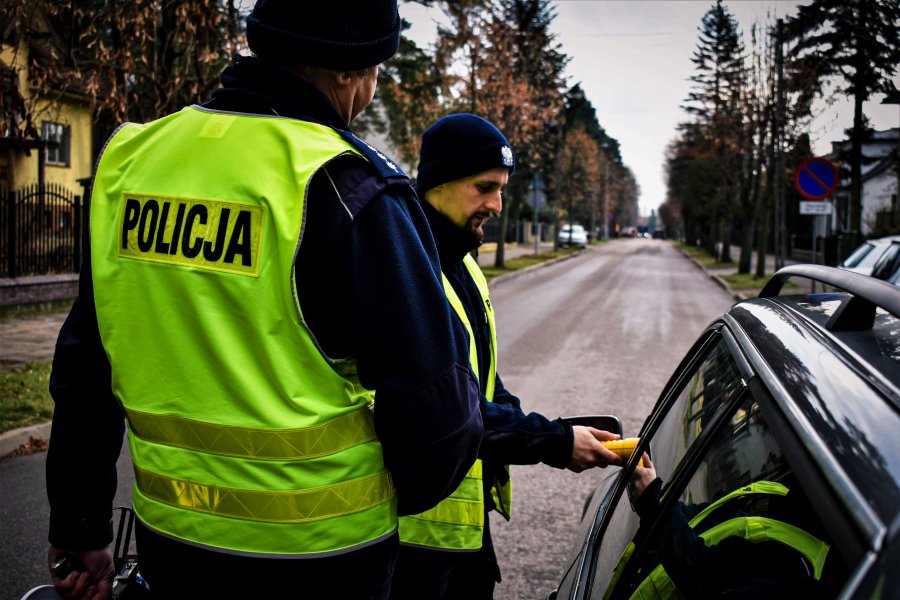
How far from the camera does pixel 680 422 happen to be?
228cm

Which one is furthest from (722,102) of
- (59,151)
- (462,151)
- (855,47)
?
(462,151)

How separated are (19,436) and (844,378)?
6245mm

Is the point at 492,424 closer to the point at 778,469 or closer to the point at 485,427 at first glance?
the point at 485,427

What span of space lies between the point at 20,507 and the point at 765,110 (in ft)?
87.4

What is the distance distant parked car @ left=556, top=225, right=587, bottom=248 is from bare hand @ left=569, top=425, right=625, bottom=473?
55.3m

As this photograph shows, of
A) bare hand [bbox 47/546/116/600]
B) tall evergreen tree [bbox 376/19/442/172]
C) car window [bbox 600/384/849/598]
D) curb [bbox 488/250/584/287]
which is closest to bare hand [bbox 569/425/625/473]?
car window [bbox 600/384/849/598]

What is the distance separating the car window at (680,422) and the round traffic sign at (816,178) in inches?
615

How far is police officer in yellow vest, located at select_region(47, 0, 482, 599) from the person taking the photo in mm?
1481

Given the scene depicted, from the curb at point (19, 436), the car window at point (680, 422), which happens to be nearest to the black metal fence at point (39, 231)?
the curb at point (19, 436)

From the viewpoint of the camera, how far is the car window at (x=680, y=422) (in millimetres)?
1970

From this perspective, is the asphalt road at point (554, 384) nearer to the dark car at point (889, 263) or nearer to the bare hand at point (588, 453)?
the bare hand at point (588, 453)

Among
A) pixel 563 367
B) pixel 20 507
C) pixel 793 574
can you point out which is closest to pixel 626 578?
pixel 793 574

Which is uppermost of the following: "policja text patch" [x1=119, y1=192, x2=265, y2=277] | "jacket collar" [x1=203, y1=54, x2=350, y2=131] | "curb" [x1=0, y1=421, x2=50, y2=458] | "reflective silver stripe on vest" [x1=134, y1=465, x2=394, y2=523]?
"jacket collar" [x1=203, y1=54, x2=350, y2=131]

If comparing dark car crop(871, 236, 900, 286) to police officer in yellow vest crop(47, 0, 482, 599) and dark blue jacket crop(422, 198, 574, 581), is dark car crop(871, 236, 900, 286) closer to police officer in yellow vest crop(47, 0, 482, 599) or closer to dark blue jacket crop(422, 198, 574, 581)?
A: dark blue jacket crop(422, 198, 574, 581)
